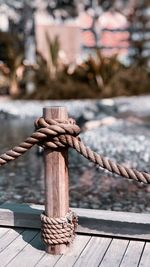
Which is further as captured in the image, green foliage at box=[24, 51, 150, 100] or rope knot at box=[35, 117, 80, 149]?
green foliage at box=[24, 51, 150, 100]

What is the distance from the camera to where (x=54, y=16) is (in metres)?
24.9

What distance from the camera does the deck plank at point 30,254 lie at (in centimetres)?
331

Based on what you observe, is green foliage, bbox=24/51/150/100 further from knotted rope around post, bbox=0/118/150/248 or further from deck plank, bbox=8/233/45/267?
knotted rope around post, bbox=0/118/150/248

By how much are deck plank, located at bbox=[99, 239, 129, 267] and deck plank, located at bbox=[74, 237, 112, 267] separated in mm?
32

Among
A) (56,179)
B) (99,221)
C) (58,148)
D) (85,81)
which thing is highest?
(85,81)

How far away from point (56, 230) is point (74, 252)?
0.21 m

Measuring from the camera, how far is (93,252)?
11.3ft

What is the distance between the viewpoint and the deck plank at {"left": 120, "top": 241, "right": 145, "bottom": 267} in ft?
10.8

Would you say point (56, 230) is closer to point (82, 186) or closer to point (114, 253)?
point (114, 253)

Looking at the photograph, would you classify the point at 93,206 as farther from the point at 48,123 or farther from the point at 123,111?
the point at 123,111

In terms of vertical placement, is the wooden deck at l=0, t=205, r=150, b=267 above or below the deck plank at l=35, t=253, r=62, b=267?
above

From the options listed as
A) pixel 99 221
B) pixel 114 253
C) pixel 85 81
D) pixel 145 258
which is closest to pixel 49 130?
pixel 99 221

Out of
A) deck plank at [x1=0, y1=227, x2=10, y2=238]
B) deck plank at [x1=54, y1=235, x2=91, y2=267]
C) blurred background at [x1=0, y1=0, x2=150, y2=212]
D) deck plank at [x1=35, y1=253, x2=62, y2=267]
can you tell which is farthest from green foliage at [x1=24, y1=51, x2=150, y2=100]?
deck plank at [x1=35, y1=253, x2=62, y2=267]

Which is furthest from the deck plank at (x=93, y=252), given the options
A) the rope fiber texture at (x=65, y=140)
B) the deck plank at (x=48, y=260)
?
the rope fiber texture at (x=65, y=140)
